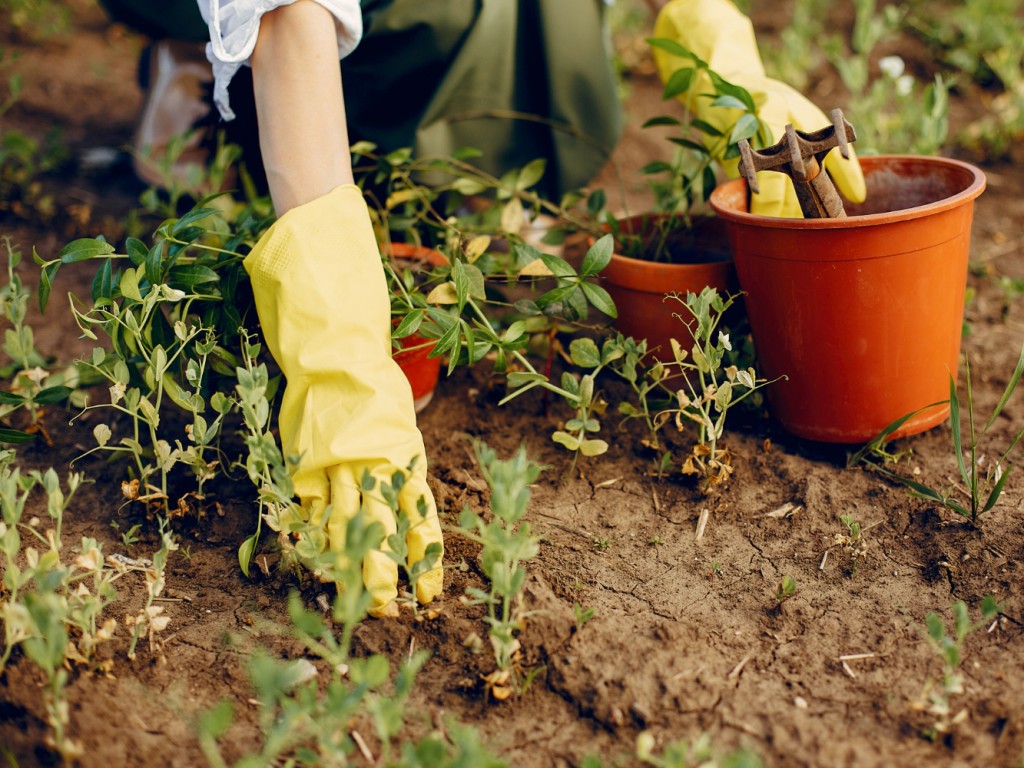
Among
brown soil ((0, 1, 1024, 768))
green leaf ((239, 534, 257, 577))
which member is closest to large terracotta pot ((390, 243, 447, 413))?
brown soil ((0, 1, 1024, 768))

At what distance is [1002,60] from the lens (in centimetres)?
283

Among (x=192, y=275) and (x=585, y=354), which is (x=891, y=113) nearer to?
(x=585, y=354)

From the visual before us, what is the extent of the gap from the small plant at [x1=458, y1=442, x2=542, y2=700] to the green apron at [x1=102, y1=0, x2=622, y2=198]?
98cm

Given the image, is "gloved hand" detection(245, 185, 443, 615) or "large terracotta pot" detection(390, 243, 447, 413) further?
"large terracotta pot" detection(390, 243, 447, 413)

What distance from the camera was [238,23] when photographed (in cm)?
142

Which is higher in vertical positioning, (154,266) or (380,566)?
(154,266)

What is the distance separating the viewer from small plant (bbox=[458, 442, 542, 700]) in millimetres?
1053

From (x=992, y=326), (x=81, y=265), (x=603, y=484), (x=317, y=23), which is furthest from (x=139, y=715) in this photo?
(x=992, y=326)

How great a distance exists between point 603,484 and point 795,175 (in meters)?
0.58

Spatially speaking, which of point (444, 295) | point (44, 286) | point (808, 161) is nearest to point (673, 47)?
point (808, 161)

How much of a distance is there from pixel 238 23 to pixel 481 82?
2.34 feet

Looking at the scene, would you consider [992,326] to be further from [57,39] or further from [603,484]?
[57,39]

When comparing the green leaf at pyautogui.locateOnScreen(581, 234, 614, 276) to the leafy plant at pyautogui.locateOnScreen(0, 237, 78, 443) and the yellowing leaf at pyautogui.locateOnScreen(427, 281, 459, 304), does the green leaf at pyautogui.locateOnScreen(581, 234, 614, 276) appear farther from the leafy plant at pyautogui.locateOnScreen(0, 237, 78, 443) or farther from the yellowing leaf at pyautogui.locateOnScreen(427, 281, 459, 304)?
the leafy plant at pyautogui.locateOnScreen(0, 237, 78, 443)

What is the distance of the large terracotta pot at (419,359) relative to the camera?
61.7 inches
